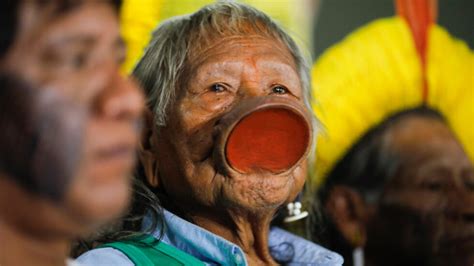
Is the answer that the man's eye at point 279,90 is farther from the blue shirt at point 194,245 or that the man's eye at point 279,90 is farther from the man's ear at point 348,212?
the man's ear at point 348,212

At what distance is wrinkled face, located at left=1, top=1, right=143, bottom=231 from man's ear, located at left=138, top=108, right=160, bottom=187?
678 mm

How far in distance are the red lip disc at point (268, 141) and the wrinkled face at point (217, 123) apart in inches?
0.7

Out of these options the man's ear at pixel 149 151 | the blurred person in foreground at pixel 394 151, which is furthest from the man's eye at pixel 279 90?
the blurred person in foreground at pixel 394 151

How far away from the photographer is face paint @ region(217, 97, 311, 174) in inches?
54.9

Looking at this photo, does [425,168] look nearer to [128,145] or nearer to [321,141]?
[321,141]

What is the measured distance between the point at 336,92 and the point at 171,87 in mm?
718

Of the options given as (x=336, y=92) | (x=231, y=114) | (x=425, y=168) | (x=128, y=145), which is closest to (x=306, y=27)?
(x=336, y=92)

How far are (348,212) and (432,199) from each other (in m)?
0.20

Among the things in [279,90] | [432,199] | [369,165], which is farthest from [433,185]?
[279,90]

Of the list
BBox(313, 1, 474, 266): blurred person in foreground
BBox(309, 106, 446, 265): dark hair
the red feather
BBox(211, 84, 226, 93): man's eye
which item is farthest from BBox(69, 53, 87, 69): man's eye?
the red feather

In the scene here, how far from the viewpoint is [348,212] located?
220cm

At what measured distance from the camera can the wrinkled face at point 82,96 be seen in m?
0.86

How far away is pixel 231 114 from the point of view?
56.3 inches

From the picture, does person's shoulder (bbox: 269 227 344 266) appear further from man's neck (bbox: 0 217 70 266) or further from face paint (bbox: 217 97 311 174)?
man's neck (bbox: 0 217 70 266)
